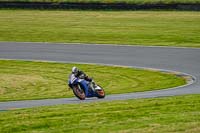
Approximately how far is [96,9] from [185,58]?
2197 centimetres

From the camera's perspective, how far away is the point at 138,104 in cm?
1402

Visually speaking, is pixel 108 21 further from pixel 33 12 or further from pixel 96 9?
pixel 33 12

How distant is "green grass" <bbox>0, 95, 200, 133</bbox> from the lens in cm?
1084

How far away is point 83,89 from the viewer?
18.0 metres

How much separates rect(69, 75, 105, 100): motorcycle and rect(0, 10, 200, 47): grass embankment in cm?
1730

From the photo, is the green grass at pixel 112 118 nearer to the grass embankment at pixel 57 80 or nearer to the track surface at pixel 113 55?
the grass embankment at pixel 57 80

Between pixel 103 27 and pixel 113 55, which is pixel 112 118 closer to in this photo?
pixel 113 55

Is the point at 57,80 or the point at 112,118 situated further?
the point at 57,80

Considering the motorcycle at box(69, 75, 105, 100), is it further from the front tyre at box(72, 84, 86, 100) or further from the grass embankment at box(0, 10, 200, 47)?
the grass embankment at box(0, 10, 200, 47)

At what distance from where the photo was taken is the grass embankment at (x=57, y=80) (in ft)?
68.2

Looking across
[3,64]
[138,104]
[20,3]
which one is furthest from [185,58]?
[20,3]

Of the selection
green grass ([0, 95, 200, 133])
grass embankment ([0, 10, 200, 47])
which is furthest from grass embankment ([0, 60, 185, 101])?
grass embankment ([0, 10, 200, 47])

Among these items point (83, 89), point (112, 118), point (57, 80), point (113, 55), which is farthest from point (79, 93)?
point (113, 55)

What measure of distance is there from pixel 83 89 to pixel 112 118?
6191 millimetres
